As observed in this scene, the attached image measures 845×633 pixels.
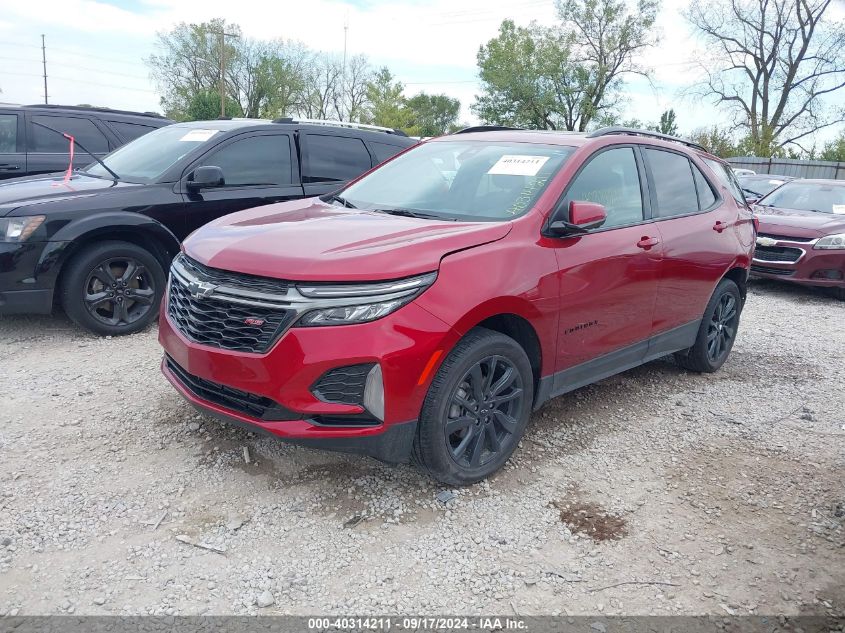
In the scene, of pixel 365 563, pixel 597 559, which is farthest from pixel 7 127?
pixel 597 559

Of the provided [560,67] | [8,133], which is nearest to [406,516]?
[8,133]

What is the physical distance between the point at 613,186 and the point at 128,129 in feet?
21.6

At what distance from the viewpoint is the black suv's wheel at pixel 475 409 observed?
309 centimetres

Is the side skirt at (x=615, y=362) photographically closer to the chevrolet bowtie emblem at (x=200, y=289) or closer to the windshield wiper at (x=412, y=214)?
the windshield wiper at (x=412, y=214)

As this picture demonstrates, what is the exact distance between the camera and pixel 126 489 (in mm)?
3236

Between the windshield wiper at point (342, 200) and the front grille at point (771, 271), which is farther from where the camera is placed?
the front grille at point (771, 271)

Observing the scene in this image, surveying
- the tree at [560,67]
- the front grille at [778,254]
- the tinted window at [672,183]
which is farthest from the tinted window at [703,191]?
the tree at [560,67]

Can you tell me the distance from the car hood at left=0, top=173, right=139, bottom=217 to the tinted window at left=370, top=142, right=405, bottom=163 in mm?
2450

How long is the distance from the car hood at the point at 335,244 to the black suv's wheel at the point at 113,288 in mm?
2058

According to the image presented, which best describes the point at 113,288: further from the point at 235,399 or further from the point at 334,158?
the point at 235,399

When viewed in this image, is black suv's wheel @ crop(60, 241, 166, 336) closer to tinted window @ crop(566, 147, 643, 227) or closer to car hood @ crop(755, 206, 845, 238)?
tinted window @ crop(566, 147, 643, 227)

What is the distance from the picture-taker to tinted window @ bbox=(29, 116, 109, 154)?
316 inches

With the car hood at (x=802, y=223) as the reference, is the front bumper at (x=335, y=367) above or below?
below

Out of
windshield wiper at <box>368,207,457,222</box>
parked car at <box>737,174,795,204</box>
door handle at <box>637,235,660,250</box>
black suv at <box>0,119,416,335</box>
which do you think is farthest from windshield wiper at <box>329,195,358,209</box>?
parked car at <box>737,174,795,204</box>
